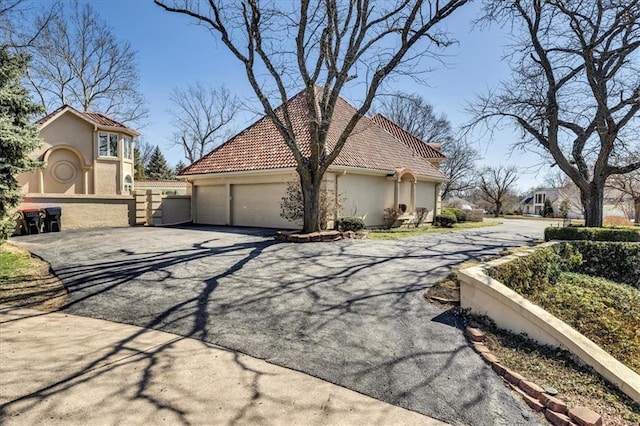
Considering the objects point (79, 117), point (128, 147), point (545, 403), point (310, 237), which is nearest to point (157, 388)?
point (545, 403)

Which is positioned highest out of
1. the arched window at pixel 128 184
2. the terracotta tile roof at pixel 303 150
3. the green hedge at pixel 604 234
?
the terracotta tile roof at pixel 303 150

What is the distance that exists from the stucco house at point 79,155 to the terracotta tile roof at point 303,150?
6659 millimetres

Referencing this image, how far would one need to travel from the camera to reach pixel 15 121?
9164mm

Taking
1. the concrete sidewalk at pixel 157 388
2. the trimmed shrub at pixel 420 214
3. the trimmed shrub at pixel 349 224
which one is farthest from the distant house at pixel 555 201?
the concrete sidewalk at pixel 157 388

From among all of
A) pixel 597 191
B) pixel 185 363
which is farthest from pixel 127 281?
pixel 597 191

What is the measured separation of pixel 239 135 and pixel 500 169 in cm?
3448

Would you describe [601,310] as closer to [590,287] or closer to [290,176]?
[590,287]

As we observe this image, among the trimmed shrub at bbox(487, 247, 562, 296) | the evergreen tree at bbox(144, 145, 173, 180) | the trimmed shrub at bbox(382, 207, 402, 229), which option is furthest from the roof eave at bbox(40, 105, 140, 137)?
the evergreen tree at bbox(144, 145, 173, 180)

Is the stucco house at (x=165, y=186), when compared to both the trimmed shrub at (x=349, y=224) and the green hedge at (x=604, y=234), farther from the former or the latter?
the green hedge at (x=604, y=234)

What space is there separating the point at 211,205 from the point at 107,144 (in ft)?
29.8

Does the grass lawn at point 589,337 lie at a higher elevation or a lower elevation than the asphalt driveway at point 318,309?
lower

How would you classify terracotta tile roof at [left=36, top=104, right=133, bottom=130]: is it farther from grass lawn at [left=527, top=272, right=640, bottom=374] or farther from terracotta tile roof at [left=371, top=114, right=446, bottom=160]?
grass lawn at [left=527, top=272, right=640, bottom=374]

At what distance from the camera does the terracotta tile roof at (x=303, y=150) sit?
15375 millimetres

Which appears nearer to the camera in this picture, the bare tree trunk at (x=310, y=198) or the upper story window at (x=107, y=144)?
the bare tree trunk at (x=310, y=198)
